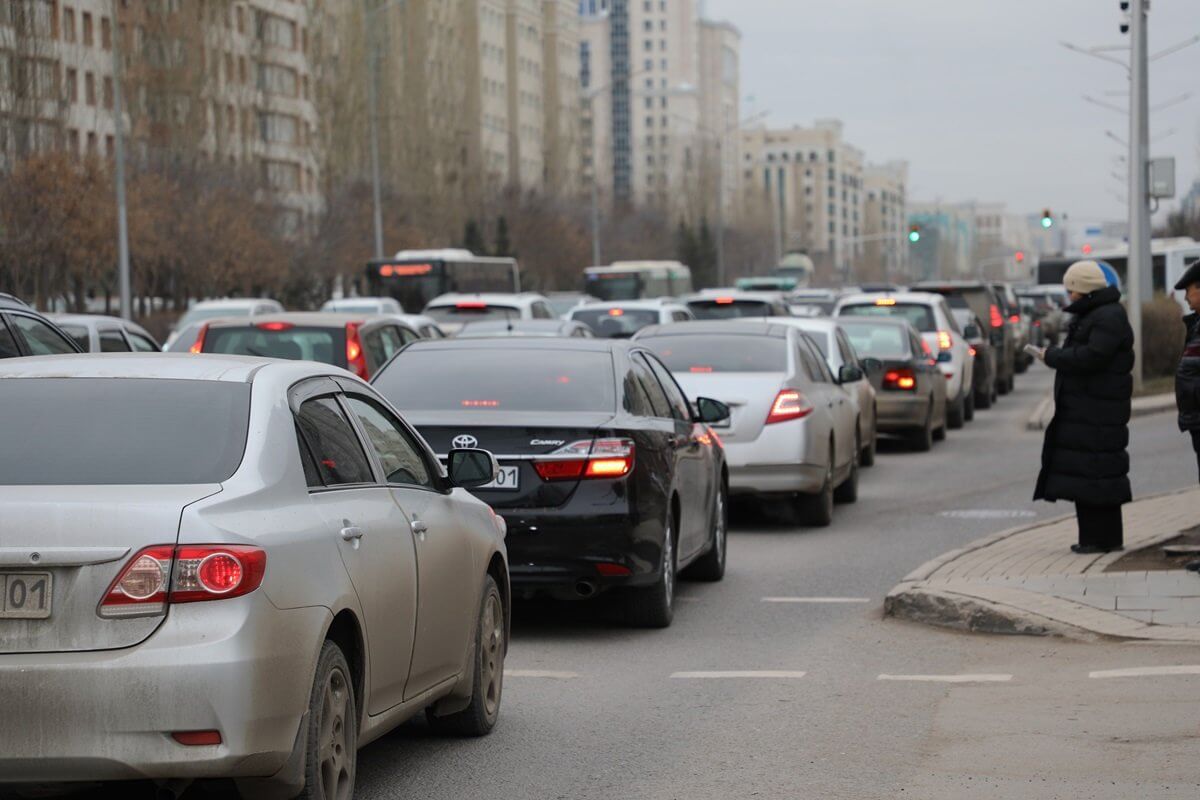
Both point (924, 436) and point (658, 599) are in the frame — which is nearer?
point (658, 599)

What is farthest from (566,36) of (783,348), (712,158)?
(783,348)

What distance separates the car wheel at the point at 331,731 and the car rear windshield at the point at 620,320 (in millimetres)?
21836

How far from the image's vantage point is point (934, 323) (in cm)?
2816

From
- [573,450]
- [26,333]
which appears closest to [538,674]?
[573,450]

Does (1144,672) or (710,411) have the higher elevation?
(710,411)

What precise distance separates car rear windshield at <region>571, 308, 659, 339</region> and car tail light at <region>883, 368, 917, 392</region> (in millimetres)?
5009

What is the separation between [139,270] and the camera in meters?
56.7

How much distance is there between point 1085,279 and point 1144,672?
12.9ft

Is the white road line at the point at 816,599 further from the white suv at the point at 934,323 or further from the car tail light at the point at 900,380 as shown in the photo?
the white suv at the point at 934,323

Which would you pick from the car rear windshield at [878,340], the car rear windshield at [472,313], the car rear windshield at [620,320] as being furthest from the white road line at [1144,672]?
the car rear windshield at [472,313]

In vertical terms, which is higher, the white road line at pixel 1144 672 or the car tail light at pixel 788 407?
the car tail light at pixel 788 407

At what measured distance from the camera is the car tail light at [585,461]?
33.0 ft

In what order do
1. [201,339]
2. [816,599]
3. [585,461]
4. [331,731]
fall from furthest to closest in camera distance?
[201,339] → [816,599] → [585,461] → [331,731]

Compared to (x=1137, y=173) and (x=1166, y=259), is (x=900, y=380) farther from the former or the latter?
(x=1166, y=259)
